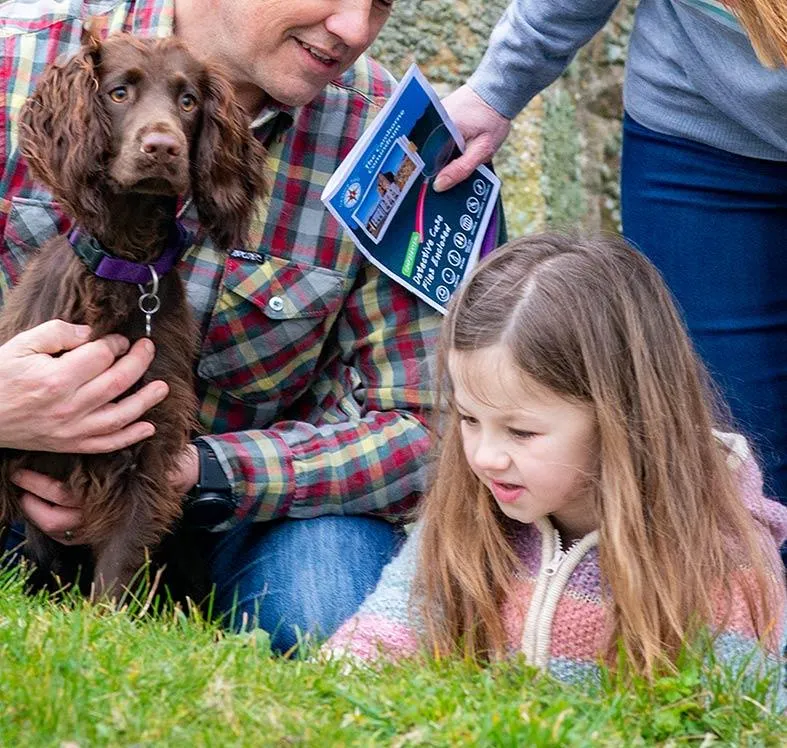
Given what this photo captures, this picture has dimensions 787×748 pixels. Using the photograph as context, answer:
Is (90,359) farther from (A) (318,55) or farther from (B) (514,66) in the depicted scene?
(B) (514,66)

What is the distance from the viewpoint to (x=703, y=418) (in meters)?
2.74

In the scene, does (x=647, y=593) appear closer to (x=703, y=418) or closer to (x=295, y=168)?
(x=703, y=418)

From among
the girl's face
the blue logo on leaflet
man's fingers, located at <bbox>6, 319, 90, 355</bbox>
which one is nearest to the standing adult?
the blue logo on leaflet

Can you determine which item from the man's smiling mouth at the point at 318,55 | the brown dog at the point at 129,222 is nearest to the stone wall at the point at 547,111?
the man's smiling mouth at the point at 318,55

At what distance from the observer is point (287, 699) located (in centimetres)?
209

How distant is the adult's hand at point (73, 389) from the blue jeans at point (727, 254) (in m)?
1.31

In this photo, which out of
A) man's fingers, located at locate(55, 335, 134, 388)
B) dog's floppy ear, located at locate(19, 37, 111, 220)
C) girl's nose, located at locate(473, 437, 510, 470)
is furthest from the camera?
man's fingers, located at locate(55, 335, 134, 388)

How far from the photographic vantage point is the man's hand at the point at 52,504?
3.05 metres

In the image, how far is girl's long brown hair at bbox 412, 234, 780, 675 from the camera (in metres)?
2.62

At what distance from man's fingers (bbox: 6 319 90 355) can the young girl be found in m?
0.79

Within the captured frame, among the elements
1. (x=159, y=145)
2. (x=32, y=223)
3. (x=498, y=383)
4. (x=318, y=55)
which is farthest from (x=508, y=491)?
(x=32, y=223)

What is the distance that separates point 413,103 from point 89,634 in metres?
1.61

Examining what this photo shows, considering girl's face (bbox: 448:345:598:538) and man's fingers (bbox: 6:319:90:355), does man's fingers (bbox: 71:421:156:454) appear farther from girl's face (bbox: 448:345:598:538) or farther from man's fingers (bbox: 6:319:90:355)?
girl's face (bbox: 448:345:598:538)

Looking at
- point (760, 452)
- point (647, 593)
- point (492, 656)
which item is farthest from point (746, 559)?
point (760, 452)
